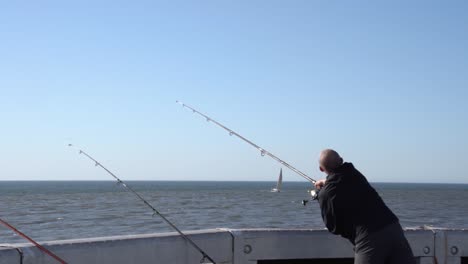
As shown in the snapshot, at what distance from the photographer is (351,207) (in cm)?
358

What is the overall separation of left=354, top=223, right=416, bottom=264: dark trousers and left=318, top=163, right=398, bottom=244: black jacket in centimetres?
3

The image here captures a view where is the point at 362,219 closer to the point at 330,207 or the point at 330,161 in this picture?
the point at 330,207

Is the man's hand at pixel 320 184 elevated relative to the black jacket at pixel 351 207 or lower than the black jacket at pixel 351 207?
elevated

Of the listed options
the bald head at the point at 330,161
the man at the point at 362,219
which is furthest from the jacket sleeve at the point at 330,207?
the bald head at the point at 330,161

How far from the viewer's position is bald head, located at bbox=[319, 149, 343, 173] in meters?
3.70

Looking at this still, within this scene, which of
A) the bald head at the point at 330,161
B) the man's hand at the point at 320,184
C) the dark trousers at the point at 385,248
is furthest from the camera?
the man's hand at the point at 320,184

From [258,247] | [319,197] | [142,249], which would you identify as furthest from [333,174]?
[142,249]

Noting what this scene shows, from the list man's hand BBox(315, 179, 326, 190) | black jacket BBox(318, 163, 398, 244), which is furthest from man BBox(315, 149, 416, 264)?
man's hand BBox(315, 179, 326, 190)

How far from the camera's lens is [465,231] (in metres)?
4.77

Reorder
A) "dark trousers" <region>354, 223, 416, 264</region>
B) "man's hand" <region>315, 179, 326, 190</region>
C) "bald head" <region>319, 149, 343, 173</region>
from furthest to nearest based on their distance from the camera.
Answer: "man's hand" <region>315, 179, 326, 190</region> → "bald head" <region>319, 149, 343, 173</region> → "dark trousers" <region>354, 223, 416, 264</region>

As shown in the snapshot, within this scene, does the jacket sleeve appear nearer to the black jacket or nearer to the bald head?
the black jacket

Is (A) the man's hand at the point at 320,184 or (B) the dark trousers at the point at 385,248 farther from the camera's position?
(A) the man's hand at the point at 320,184

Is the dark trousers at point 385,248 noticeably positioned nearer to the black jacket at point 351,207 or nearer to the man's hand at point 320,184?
the black jacket at point 351,207

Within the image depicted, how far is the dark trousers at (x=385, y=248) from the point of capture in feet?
11.6
